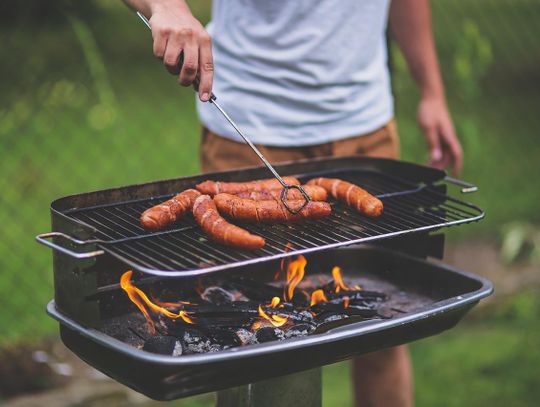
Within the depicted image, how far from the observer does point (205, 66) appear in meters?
2.19

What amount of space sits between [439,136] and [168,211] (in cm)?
152

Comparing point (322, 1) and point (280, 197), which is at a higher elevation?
point (322, 1)

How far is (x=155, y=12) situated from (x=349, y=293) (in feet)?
3.39

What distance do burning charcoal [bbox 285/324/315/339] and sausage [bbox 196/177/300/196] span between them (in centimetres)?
44

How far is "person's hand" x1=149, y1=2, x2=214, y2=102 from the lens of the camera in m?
2.13

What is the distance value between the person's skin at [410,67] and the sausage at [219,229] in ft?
0.97

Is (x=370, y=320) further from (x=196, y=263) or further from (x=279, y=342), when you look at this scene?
(x=196, y=263)

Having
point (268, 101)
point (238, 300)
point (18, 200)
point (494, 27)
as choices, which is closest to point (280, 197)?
point (238, 300)

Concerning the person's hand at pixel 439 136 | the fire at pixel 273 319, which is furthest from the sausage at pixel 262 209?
the person's hand at pixel 439 136

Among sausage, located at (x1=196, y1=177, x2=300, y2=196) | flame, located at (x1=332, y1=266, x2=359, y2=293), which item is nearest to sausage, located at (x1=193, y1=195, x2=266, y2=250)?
sausage, located at (x1=196, y1=177, x2=300, y2=196)

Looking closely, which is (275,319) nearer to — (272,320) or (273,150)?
(272,320)

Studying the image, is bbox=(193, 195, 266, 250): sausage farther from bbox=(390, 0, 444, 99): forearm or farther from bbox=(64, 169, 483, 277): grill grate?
bbox=(390, 0, 444, 99): forearm

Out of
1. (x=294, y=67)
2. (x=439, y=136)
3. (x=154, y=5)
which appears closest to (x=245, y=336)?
(x=154, y=5)

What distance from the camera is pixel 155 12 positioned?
2.21 meters
